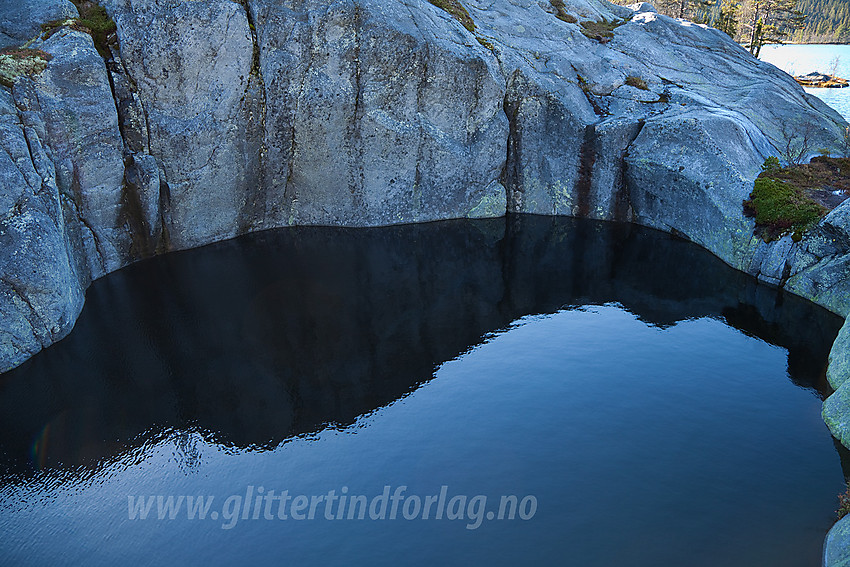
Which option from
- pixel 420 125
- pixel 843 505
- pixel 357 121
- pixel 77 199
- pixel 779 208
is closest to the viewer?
pixel 843 505

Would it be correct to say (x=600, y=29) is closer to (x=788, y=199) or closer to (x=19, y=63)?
(x=788, y=199)

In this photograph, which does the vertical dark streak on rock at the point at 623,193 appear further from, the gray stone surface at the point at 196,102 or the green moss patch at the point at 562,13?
the gray stone surface at the point at 196,102

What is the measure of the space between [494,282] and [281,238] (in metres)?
15.1

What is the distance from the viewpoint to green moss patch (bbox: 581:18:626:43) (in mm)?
48438

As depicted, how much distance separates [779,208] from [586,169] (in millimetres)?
13032

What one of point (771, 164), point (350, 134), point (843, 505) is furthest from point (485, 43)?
point (843, 505)

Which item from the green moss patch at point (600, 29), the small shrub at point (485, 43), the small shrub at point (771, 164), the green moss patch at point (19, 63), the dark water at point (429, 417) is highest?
the green moss patch at point (600, 29)

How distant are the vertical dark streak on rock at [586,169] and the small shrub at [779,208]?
10.7 metres

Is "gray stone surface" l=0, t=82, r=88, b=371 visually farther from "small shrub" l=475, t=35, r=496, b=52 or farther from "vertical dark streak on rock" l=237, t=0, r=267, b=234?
"small shrub" l=475, t=35, r=496, b=52

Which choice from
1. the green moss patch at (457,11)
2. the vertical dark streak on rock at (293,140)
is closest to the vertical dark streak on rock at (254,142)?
the vertical dark streak on rock at (293,140)

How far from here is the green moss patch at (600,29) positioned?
48438 mm

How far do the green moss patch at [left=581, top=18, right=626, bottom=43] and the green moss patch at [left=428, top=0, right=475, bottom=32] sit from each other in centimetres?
1089

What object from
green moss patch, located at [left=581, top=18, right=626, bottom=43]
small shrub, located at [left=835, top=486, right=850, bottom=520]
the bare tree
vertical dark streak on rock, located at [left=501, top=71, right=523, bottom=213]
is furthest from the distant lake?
small shrub, located at [left=835, top=486, right=850, bottom=520]

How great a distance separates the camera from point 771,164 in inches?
1522
